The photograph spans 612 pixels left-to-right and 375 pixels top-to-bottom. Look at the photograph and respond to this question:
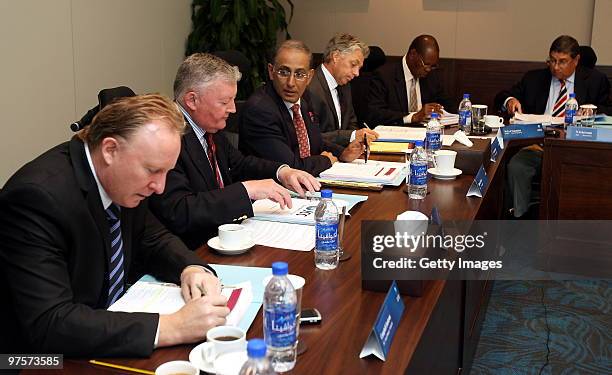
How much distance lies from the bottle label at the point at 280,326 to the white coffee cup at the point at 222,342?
2.3 inches

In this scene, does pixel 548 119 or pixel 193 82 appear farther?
pixel 548 119

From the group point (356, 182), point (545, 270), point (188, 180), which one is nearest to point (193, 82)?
point (188, 180)

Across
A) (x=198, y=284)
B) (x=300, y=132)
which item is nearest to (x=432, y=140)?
(x=300, y=132)

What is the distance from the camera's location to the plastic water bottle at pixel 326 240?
1.95 meters

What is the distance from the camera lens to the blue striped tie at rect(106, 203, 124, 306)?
5.97ft

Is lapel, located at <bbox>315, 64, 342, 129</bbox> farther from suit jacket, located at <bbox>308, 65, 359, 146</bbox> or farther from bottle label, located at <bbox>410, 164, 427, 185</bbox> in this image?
bottle label, located at <bbox>410, 164, 427, 185</bbox>

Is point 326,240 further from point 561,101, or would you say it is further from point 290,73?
point 561,101

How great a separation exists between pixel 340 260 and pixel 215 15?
405 centimetres

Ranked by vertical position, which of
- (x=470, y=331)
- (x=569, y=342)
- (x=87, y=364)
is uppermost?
(x=87, y=364)

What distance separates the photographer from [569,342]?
11.0 feet

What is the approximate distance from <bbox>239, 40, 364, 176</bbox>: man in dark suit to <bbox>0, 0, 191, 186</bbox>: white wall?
144 centimetres

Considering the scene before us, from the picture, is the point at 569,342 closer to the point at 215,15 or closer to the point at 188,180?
the point at 188,180

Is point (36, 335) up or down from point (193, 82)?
down

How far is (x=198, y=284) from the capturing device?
1712 millimetres
